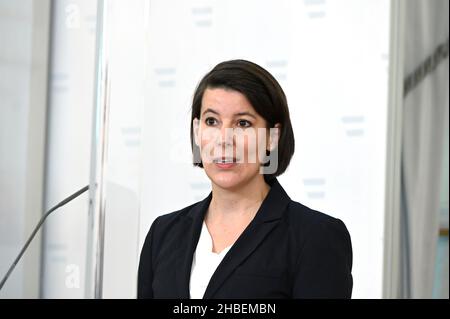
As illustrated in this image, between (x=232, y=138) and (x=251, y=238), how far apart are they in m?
0.16

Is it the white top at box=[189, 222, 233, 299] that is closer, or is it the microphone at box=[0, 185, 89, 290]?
the white top at box=[189, 222, 233, 299]

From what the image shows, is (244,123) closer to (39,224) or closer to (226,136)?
(226,136)

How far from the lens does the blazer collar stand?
1.09 meters

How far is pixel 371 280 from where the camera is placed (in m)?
1.95

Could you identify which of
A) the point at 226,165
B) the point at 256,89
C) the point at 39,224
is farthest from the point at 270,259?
the point at 39,224

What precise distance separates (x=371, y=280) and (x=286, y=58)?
2.22 ft

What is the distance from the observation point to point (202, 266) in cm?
111

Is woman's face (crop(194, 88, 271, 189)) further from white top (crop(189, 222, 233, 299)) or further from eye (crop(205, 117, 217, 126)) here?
white top (crop(189, 222, 233, 299))

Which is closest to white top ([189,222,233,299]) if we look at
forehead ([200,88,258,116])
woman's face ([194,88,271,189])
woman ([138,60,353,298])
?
woman ([138,60,353,298])

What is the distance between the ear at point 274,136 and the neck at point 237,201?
6cm

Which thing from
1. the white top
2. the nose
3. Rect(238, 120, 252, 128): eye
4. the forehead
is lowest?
the white top

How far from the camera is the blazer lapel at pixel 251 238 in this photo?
109cm

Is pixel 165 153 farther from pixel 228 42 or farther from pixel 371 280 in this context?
pixel 371 280
